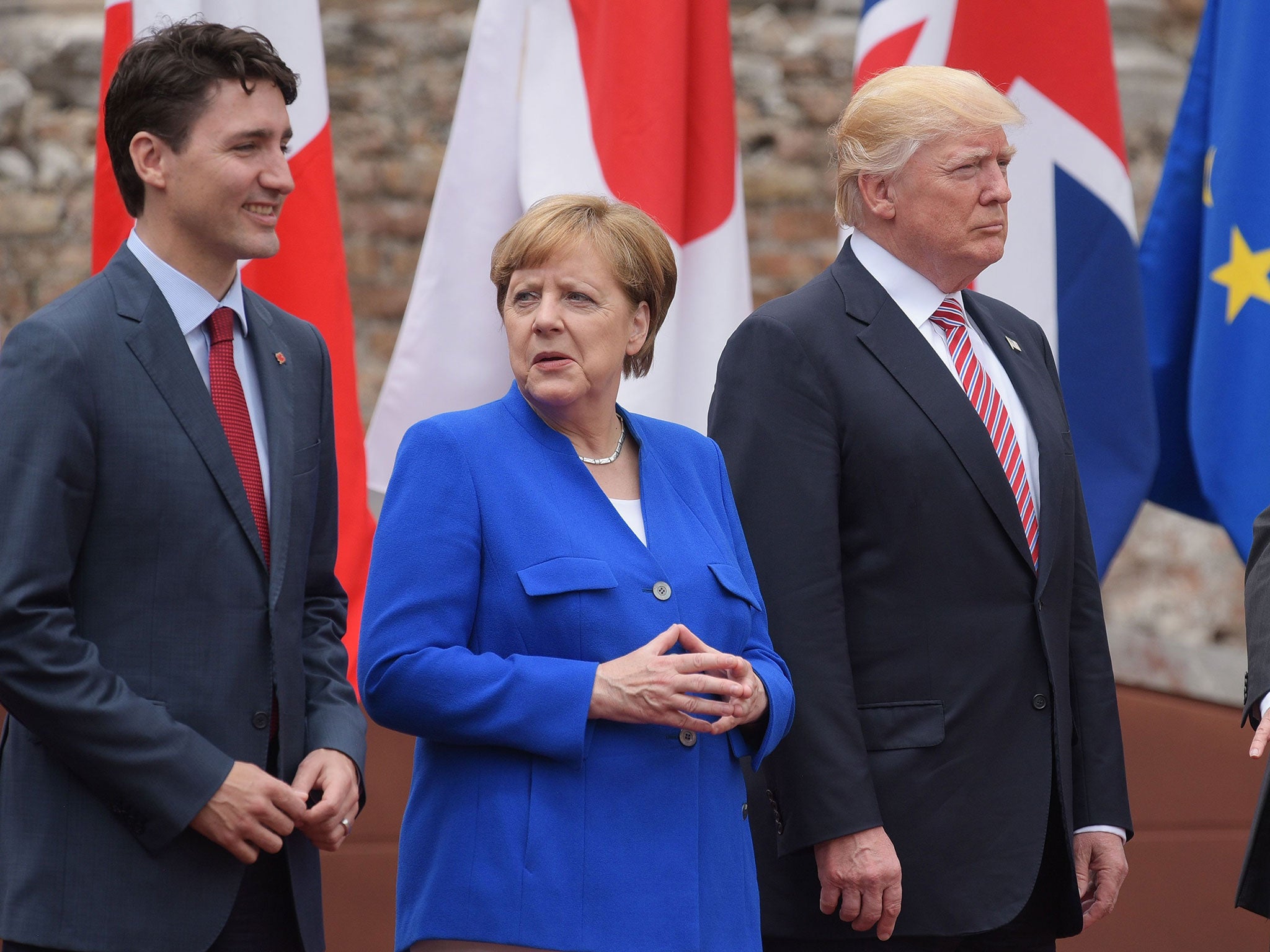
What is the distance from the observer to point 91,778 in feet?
5.10

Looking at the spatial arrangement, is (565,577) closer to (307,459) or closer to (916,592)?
(307,459)

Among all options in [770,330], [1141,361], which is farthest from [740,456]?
[1141,361]

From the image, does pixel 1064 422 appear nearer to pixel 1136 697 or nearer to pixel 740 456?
pixel 740 456

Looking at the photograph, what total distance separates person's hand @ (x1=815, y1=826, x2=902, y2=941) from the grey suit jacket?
0.61 metres

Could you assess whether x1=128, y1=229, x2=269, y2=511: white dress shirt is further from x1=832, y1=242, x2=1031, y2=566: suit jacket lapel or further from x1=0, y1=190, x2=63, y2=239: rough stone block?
x1=0, y1=190, x2=63, y2=239: rough stone block

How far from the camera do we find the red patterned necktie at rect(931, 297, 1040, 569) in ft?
6.44

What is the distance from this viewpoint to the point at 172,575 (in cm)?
162

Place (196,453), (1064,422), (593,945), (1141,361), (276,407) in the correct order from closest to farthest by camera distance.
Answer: (593,945) → (196,453) → (276,407) → (1064,422) → (1141,361)

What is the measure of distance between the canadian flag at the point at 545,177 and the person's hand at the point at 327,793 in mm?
1359

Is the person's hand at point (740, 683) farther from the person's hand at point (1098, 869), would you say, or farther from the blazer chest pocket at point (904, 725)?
the person's hand at point (1098, 869)

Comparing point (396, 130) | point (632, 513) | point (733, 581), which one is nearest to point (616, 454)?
point (632, 513)

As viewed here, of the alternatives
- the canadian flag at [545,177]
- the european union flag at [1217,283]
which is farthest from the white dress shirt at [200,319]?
the european union flag at [1217,283]

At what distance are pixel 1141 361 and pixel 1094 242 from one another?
0.25 m

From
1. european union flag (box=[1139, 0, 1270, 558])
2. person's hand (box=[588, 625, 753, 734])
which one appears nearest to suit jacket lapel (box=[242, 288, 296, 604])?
person's hand (box=[588, 625, 753, 734])
